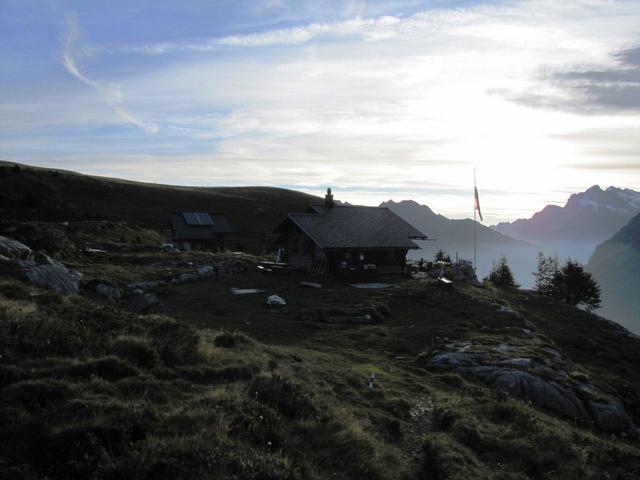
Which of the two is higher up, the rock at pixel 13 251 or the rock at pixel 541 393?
the rock at pixel 13 251

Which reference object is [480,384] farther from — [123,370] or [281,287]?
[281,287]

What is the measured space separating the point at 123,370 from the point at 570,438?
36.0ft

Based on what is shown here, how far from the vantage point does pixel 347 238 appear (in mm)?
39062

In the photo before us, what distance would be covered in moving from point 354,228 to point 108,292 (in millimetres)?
22572

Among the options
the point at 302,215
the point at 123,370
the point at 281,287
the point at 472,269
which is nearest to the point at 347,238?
the point at 302,215

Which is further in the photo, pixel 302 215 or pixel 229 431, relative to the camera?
pixel 302 215

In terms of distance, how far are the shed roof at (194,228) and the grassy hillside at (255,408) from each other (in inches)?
1754

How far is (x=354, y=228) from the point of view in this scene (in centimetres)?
4112

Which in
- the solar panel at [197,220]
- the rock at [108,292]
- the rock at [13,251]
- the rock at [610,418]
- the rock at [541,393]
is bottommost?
the rock at [610,418]

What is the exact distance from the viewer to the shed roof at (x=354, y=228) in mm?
38562

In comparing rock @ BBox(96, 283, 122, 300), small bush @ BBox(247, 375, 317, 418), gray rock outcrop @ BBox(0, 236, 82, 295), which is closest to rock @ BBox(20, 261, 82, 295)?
gray rock outcrop @ BBox(0, 236, 82, 295)

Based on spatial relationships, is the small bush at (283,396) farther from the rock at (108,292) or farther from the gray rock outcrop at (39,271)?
the rock at (108,292)

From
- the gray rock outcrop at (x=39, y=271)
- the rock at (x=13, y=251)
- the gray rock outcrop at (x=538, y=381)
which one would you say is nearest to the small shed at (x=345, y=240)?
the gray rock outcrop at (x=538, y=381)

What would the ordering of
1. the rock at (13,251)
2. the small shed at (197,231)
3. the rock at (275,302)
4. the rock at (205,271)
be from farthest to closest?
the small shed at (197,231), the rock at (205,271), the rock at (275,302), the rock at (13,251)
